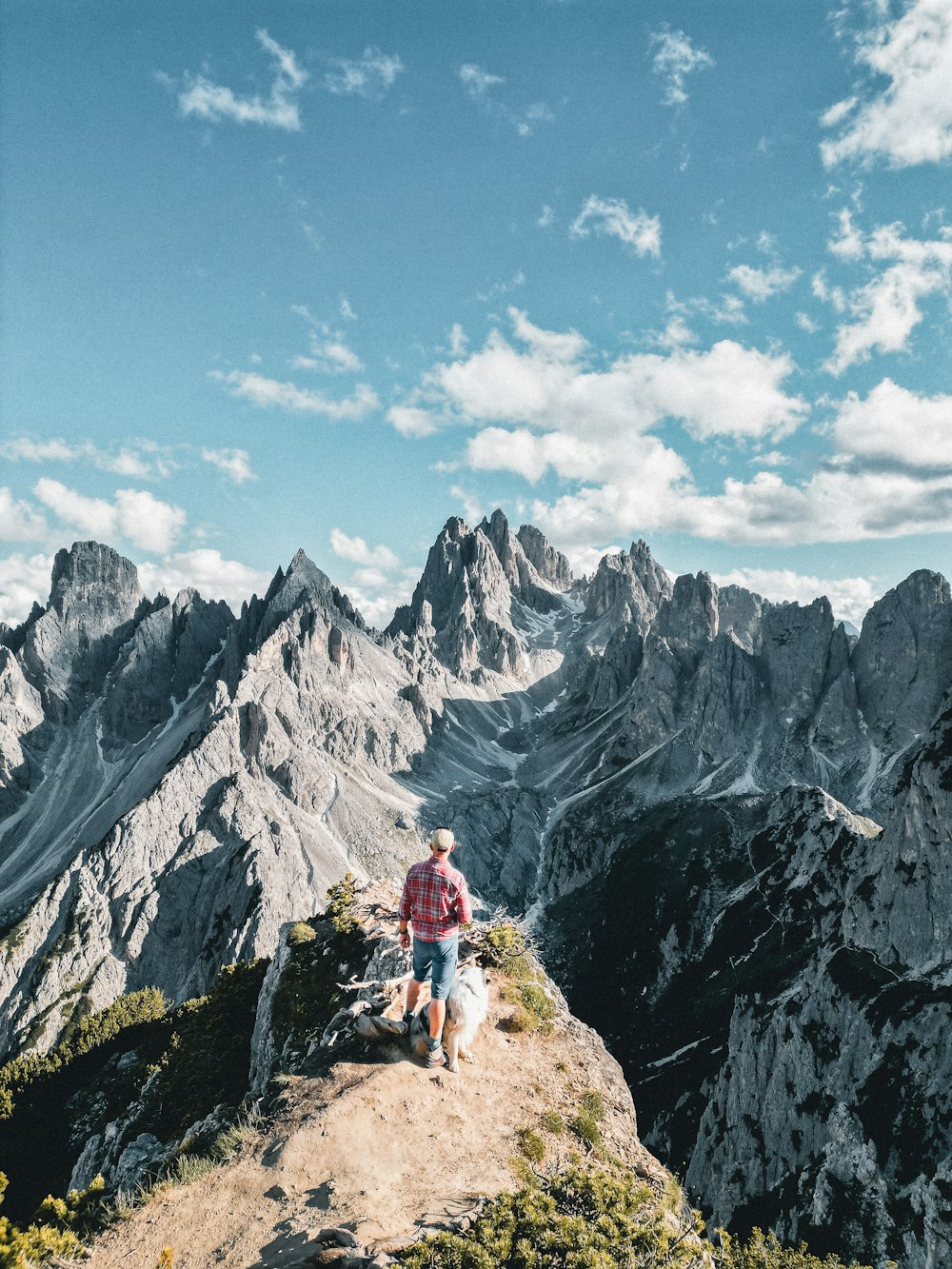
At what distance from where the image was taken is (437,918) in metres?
12.0

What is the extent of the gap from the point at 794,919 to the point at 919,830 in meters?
24.6

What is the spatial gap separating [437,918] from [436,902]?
0.31m

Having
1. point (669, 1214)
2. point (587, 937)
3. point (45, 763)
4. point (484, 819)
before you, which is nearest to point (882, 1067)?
point (669, 1214)

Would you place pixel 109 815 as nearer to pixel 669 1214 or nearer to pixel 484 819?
pixel 484 819

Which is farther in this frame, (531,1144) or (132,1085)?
(132,1085)

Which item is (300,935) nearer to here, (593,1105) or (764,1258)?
(593,1105)

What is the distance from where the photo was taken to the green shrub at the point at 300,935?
21.7 metres

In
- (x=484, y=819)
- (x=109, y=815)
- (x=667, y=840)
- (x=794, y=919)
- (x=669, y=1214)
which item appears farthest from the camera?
(x=484, y=819)

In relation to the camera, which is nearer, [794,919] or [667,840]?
[794,919]

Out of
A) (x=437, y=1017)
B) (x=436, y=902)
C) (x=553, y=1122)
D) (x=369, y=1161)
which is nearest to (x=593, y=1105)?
(x=553, y=1122)

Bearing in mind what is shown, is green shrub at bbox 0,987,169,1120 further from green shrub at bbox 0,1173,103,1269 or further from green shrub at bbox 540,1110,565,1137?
green shrub at bbox 540,1110,565,1137

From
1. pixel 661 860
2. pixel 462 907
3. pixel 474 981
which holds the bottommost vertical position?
pixel 661 860

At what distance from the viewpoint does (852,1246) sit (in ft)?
110

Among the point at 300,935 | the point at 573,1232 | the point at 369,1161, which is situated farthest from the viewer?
the point at 300,935
